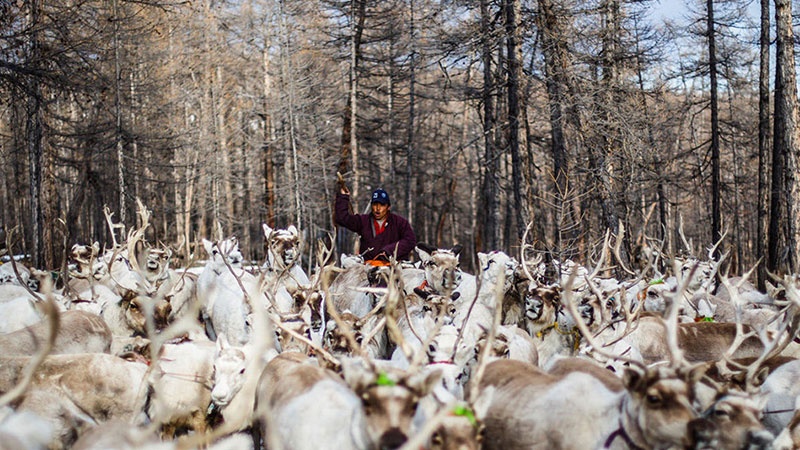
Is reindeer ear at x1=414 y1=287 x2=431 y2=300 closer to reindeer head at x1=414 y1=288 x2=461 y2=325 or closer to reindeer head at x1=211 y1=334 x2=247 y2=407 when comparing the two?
reindeer head at x1=414 y1=288 x2=461 y2=325

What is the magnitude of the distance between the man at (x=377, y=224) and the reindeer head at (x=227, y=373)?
424 centimetres

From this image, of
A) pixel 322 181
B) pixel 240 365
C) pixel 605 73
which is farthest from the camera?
pixel 322 181

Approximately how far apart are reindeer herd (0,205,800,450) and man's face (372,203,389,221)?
2.67 feet

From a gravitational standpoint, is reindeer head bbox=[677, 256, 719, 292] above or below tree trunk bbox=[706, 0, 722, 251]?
below

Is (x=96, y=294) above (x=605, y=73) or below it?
below

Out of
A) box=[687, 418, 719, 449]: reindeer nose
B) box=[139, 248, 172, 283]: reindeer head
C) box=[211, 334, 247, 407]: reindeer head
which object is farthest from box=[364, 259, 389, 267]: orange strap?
box=[687, 418, 719, 449]: reindeer nose

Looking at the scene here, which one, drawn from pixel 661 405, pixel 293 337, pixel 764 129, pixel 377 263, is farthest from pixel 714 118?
pixel 661 405

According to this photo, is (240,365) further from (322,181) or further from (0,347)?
(322,181)

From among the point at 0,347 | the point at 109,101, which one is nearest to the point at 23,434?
the point at 0,347

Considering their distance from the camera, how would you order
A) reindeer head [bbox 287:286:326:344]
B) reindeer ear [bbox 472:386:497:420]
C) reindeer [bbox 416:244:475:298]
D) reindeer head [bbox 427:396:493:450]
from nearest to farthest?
reindeer head [bbox 427:396:493:450] → reindeer ear [bbox 472:386:497:420] → reindeer head [bbox 287:286:326:344] → reindeer [bbox 416:244:475:298]

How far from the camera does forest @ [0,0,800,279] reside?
13383 millimetres

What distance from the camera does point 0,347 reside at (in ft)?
24.0

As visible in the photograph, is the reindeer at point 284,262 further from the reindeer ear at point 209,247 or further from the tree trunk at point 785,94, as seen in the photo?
the tree trunk at point 785,94

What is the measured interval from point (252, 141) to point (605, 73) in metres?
15.5
